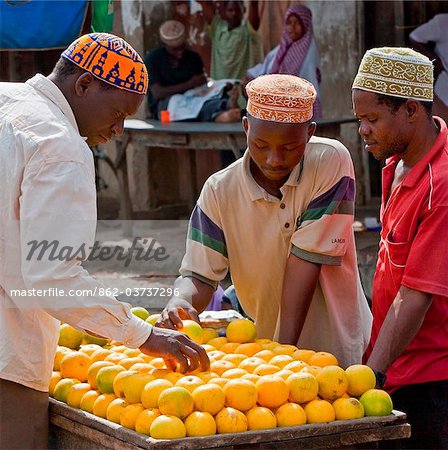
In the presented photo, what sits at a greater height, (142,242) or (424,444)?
(424,444)

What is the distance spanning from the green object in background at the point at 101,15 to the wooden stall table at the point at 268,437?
228 inches

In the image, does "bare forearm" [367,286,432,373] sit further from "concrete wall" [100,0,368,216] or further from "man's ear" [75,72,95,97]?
"concrete wall" [100,0,368,216]

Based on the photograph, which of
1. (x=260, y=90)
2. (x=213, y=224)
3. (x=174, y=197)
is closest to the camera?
(x=260, y=90)

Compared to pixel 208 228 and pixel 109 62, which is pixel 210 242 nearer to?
pixel 208 228

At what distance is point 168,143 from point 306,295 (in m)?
6.39

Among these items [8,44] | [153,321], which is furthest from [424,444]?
[8,44]

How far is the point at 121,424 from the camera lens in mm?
3338

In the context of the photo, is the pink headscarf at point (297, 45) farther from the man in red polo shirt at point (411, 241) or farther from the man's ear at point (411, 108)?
the man's ear at point (411, 108)

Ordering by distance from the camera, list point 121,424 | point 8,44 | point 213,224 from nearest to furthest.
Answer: point 121,424 < point 213,224 < point 8,44

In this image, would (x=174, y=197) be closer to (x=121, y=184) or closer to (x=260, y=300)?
(x=121, y=184)

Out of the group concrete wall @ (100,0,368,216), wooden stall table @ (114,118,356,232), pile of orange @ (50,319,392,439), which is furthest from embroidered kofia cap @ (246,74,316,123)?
concrete wall @ (100,0,368,216)

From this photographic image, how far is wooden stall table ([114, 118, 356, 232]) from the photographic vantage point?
9.63 m

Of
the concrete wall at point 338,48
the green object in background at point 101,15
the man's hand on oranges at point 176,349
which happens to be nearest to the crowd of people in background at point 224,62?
the concrete wall at point 338,48

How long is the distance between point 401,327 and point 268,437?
2.42 feet
